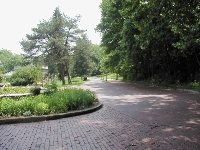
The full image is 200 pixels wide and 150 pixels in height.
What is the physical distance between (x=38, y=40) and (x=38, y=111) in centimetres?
4873

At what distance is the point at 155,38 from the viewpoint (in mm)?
30969

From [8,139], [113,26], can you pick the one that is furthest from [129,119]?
[113,26]

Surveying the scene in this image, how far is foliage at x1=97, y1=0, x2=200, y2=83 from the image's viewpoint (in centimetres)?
1886

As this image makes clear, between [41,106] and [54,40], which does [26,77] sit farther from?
[41,106]

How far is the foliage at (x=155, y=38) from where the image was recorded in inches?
742

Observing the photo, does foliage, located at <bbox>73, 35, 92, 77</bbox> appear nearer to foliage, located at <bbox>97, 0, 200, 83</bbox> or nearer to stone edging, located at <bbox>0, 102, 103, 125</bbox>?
foliage, located at <bbox>97, 0, 200, 83</bbox>

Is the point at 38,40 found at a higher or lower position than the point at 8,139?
higher

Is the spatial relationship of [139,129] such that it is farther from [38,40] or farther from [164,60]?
[38,40]

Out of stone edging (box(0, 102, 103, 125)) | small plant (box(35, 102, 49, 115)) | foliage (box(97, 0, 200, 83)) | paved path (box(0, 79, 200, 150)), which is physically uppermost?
foliage (box(97, 0, 200, 83))

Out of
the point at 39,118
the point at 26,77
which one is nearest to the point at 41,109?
the point at 39,118

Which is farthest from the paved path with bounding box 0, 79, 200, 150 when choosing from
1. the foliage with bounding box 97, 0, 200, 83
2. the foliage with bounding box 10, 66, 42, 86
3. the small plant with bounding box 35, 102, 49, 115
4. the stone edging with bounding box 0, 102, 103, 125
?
the foliage with bounding box 10, 66, 42, 86

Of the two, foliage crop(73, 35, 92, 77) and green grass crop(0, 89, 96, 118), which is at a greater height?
foliage crop(73, 35, 92, 77)

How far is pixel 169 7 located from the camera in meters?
17.6

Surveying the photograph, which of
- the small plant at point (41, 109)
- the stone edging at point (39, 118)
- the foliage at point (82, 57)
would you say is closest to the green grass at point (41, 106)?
the small plant at point (41, 109)
